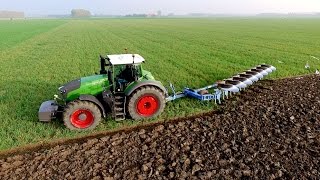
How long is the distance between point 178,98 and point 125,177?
520 centimetres

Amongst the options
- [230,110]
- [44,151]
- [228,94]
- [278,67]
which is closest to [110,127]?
[44,151]

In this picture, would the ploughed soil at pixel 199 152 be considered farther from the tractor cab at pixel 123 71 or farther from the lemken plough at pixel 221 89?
the tractor cab at pixel 123 71

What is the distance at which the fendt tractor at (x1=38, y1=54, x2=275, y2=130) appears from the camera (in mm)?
8617

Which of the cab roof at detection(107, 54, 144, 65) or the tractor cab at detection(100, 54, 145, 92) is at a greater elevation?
the cab roof at detection(107, 54, 144, 65)

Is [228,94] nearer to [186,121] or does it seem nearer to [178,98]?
[178,98]

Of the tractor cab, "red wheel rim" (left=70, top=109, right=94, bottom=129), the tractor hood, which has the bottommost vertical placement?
"red wheel rim" (left=70, top=109, right=94, bottom=129)

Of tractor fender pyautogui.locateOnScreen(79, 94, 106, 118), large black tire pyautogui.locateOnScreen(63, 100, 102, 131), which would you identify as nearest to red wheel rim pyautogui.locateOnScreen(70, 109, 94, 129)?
large black tire pyautogui.locateOnScreen(63, 100, 102, 131)

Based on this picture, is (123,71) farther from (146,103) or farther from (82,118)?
(82,118)

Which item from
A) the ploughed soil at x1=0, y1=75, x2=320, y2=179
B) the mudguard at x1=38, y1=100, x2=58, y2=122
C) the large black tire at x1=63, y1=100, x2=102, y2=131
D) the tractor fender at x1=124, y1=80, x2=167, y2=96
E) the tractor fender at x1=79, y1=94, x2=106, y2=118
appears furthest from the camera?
the tractor fender at x1=124, y1=80, x2=167, y2=96

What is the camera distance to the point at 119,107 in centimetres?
916

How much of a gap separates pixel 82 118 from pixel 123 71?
187 cm

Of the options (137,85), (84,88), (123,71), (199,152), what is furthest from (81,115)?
(199,152)

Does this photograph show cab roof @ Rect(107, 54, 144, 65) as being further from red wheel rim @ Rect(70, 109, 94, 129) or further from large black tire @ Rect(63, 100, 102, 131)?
red wheel rim @ Rect(70, 109, 94, 129)

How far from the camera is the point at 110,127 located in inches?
355
